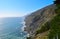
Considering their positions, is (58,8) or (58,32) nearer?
(58,32)

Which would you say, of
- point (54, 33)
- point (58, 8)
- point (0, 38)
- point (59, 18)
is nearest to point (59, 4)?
point (58, 8)

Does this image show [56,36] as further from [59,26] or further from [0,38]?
[0,38]

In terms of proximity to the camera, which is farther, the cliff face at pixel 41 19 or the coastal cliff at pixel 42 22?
the cliff face at pixel 41 19

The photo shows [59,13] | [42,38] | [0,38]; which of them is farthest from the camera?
[0,38]

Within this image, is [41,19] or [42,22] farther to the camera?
[41,19]

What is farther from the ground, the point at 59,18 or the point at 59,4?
the point at 59,4

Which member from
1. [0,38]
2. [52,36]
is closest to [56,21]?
[52,36]

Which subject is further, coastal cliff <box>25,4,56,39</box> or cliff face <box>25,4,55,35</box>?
cliff face <box>25,4,55,35</box>

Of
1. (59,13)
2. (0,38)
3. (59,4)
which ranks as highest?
(0,38)

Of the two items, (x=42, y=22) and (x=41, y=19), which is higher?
(x=41, y=19)

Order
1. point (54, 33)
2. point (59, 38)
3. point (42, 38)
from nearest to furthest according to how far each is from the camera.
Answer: point (59, 38), point (54, 33), point (42, 38)
